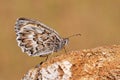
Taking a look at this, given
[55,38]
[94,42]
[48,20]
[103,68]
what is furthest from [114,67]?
[48,20]

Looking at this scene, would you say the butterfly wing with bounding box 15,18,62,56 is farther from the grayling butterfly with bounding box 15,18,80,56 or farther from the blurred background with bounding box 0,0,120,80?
the blurred background with bounding box 0,0,120,80

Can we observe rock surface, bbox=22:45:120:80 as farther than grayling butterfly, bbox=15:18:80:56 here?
No

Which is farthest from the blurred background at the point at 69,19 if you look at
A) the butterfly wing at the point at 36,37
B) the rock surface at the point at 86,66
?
the rock surface at the point at 86,66

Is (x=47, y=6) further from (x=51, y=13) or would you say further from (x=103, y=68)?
(x=103, y=68)

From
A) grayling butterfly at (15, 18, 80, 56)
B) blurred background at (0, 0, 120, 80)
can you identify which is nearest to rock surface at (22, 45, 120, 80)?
grayling butterfly at (15, 18, 80, 56)

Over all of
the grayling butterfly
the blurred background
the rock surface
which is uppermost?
the blurred background

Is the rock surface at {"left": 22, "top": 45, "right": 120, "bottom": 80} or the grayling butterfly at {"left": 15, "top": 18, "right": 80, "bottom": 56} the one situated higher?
the grayling butterfly at {"left": 15, "top": 18, "right": 80, "bottom": 56}

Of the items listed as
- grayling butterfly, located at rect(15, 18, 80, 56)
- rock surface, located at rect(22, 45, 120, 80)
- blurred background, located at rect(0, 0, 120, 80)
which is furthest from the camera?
blurred background, located at rect(0, 0, 120, 80)
